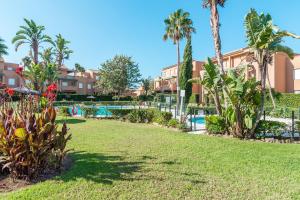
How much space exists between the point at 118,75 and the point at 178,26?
2351cm

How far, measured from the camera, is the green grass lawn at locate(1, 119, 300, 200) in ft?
15.8

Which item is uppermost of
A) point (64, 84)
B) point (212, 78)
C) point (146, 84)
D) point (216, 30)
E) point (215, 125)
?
point (146, 84)

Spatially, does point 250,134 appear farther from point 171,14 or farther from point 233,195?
point 171,14

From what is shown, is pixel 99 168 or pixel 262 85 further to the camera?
pixel 262 85

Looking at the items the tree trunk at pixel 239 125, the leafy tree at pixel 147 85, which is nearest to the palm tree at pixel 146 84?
the leafy tree at pixel 147 85

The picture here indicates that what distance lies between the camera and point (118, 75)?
174ft

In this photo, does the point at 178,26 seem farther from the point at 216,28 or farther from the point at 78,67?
the point at 78,67

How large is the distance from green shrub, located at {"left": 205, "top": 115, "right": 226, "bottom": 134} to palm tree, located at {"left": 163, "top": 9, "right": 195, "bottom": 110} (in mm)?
21503

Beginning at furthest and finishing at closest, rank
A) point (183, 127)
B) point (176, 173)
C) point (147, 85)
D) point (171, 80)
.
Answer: point (147, 85) < point (171, 80) < point (183, 127) < point (176, 173)

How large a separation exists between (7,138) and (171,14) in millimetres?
32451

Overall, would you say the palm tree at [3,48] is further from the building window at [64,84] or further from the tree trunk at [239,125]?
the tree trunk at [239,125]

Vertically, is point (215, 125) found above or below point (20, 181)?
above

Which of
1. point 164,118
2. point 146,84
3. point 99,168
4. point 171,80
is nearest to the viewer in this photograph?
point 99,168

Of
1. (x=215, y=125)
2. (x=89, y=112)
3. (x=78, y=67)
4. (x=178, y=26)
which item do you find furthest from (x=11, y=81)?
(x=215, y=125)
